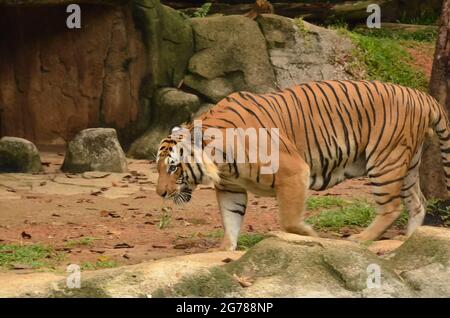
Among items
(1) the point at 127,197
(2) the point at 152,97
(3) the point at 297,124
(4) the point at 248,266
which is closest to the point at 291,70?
(2) the point at 152,97

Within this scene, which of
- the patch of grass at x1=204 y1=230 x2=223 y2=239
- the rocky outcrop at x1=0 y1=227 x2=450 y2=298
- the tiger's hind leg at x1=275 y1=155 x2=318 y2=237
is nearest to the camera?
the rocky outcrop at x1=0 y1=227 x2=450 y2=298

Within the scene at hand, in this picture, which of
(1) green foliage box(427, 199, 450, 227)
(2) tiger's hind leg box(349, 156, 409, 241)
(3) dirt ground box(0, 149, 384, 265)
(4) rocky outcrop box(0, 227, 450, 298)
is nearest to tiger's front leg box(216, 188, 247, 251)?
(3) dirt ground box(0, 149, 384, 265)

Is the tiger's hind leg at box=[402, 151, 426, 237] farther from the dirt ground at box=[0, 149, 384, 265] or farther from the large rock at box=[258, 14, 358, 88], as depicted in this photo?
the large rock at box=[258, 14, 358, 88]

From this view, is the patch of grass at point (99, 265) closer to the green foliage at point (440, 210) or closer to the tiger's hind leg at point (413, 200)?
the tiger's hind leg at point (413, 200)

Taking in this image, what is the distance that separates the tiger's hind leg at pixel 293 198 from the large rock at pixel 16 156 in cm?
439

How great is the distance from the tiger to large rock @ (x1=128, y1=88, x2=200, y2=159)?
4.63 metres

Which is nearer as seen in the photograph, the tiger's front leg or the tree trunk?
the tiger's front leg

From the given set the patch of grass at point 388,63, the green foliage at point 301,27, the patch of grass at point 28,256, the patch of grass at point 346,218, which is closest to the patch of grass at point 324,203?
the patch of grass at point 346,218

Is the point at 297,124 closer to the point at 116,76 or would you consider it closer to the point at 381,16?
the point at 116,76

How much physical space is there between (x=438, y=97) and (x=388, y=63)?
5.57m

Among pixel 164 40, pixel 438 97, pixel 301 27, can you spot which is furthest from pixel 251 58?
pixel 438 97

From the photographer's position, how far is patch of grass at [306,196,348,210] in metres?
8.84

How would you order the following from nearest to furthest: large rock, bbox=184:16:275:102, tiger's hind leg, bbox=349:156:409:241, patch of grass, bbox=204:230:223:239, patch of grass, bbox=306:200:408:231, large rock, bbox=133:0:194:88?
tiger's hind leg, bbox=349:156:409:241, patch of grass, bbox=204:230:223:239, patch of grass, bbox=306:200:408:231, large rock, bbox=133:0:194:88, large rock, bbox=184:16:275:102

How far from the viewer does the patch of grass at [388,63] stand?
1333cm
